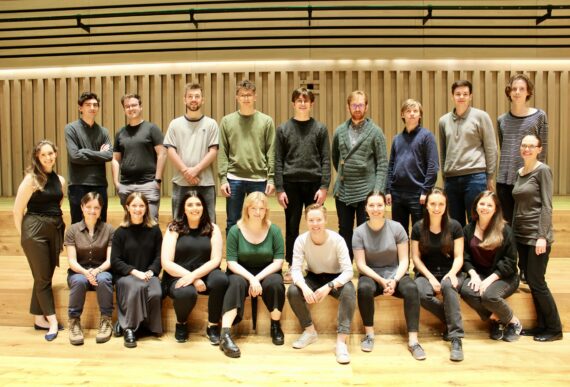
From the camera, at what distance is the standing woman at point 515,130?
2.99 metres

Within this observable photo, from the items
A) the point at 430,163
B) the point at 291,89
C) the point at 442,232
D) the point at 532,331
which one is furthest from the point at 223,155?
the point at 291,89

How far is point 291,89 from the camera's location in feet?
18.4

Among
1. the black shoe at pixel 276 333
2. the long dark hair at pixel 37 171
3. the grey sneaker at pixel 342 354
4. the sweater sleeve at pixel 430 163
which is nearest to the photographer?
the grey sneaker at pixel 342 354

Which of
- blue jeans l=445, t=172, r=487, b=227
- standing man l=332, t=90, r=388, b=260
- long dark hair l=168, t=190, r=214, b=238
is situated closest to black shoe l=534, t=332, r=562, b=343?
blue jeans l=445, t=172, r=487, b=227

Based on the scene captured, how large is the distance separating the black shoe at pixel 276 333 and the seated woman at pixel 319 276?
9cm

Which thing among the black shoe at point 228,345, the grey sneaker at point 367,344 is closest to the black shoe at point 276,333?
the black shoe at point 228,345

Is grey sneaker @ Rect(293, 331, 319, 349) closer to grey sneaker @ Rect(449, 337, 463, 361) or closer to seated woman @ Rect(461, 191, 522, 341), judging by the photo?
grey sneaker @ Rect(449, 337, 463, 361)

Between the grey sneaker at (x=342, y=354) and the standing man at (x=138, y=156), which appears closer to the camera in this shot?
the grey sneaker at (x=342, y=354)

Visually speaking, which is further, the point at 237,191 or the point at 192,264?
the point at 237,191

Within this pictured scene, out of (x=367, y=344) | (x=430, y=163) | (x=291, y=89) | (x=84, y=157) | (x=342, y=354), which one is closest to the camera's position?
(x=342, y=354)

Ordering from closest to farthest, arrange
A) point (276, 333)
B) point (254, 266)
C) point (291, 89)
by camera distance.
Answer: point (276, 333) → point (254, 266) → point (291, 89)

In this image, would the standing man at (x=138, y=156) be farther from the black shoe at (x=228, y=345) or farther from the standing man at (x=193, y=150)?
the black shoe at (x=228, y=345)

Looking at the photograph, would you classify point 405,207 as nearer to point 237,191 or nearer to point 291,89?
point 237,191

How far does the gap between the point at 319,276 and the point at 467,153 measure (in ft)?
3.91
